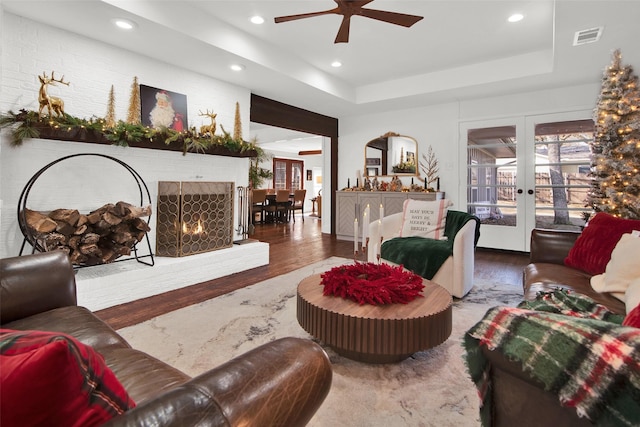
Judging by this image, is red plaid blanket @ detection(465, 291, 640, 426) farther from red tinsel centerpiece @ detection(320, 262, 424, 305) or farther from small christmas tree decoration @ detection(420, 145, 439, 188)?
small christmas tree decoration @ detection(420, 145, 439, 188)

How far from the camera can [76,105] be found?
307 cm

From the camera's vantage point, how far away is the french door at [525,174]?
185 inches

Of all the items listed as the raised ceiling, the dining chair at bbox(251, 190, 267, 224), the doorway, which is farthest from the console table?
the dining chair at bbox(251, 190, 267, 224)

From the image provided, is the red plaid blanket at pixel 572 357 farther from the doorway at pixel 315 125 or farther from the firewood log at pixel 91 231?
the doorway at pixel 315 125

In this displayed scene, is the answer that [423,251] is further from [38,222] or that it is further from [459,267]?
[38,222]

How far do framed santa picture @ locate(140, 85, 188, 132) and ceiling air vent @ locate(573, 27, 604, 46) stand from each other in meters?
4.10

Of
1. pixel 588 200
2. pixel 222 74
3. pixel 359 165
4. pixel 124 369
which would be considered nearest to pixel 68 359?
pixel 124 369

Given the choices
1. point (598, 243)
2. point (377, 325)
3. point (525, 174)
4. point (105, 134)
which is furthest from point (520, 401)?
point (525, 174)

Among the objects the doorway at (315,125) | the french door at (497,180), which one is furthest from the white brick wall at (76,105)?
the french door at (497,180)

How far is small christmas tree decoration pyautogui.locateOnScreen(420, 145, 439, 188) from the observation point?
5.75 m

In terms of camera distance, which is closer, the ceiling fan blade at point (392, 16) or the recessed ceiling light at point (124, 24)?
the ceiling fan blade at point (392, 16)

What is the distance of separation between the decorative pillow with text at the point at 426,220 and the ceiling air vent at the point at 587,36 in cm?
189

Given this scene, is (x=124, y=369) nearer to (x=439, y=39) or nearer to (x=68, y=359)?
(x=68, y=359)

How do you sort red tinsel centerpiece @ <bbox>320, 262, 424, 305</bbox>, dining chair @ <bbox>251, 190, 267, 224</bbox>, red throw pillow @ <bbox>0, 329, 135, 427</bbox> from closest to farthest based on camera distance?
red throw pillow @ <bbox>0, 329, 135, 427</bbox>, red tinsel centerpiece @ <bbox>320, 262, 424, 305</bbox>, dining chair @ <bbox>251, 190, 267, 224</bbox>
